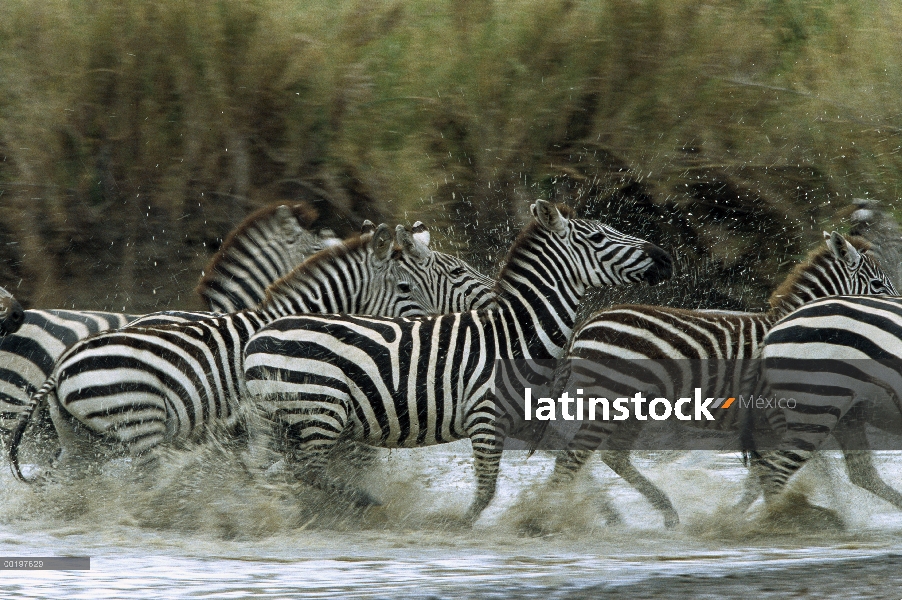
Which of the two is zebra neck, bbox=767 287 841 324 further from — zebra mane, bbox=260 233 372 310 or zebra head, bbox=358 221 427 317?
zebra mane, bbox=260 233 372 310

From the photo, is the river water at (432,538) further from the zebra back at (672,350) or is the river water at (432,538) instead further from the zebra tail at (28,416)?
the zebra back at (672,350)

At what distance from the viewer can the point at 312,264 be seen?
6797 millimetres

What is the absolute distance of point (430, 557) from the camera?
5047 mm

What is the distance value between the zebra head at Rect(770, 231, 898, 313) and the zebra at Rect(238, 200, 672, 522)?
1.61m

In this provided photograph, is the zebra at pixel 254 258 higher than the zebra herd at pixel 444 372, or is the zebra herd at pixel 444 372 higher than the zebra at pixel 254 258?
the zebra at pixel 254 258

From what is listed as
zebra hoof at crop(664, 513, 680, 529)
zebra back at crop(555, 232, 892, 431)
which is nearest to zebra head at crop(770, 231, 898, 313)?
zebra back at crop(555, 232, 892, 431)

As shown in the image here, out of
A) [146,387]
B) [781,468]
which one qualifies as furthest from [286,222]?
[781,468]

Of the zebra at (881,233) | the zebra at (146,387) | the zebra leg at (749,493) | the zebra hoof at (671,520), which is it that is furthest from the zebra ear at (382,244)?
the zebra at (881,233)

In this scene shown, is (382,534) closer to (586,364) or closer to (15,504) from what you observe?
(586,364)

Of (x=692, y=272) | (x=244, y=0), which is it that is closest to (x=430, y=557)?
(x=692, y=272)

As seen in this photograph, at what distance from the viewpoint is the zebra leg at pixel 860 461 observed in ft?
20.7

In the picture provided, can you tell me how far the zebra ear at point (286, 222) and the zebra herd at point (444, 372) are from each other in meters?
1.40

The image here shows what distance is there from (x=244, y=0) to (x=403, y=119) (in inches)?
73.5

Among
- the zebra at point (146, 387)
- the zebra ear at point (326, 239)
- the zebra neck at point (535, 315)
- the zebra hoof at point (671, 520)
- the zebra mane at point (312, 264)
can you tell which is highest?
the zebra ear at point (326, 239)
